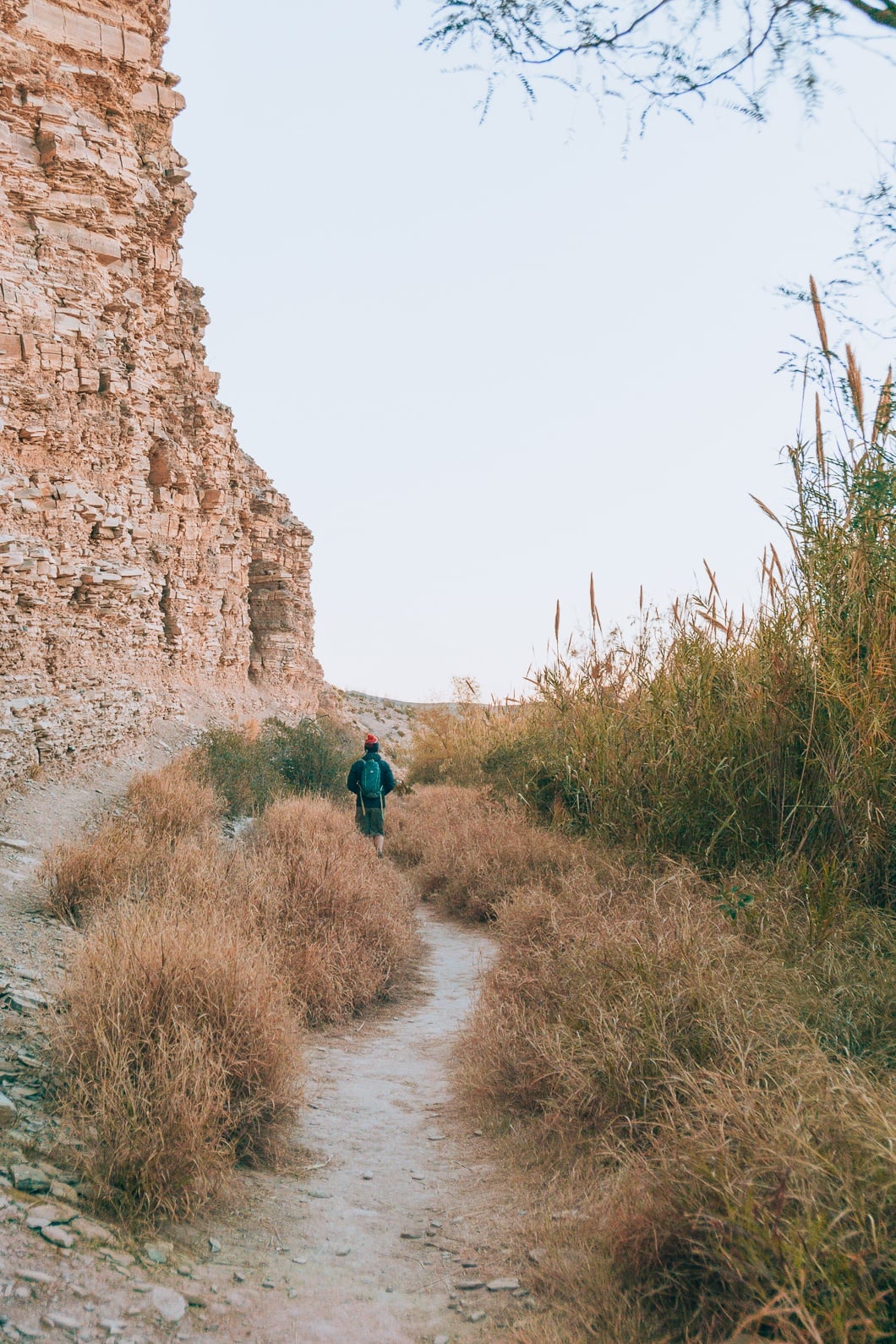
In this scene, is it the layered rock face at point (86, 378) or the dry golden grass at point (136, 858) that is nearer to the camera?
the dry golden grass at point (136, 858)

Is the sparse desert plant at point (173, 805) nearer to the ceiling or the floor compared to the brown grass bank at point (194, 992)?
nearer to the ceiling

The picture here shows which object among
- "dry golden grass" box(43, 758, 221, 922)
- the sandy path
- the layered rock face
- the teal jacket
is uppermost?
the layered rock face

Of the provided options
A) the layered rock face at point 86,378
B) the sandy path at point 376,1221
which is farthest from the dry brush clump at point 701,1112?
the layered rock face at point 86,378

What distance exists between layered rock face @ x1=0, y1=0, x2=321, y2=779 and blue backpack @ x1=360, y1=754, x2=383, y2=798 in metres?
3.19

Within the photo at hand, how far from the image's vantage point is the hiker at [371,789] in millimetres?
11234

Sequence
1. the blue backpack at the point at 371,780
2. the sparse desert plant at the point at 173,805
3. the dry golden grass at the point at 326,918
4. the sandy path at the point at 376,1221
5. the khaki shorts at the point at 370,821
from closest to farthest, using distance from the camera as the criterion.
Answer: the sandy path at the point at 376,1221
the dry golden grass at the point at 326,918
the sparse desert plant at the point at 173,805
the blue backpack at the point at 371,780
the khaki shorts at the point at 370,821

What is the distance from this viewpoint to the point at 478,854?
9.58 metres

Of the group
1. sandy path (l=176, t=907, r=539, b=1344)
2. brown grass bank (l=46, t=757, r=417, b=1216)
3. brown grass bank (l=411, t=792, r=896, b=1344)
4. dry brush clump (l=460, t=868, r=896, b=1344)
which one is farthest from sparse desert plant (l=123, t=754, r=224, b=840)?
dry brush clump (l=460, t=868, r=896, b=1344)

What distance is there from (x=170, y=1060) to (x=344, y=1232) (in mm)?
973

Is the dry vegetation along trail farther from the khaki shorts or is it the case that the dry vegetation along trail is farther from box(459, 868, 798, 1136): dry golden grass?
the khaki shorts

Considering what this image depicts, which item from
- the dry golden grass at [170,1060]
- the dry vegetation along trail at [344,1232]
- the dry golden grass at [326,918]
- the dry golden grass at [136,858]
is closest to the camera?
the dry vegetation along trail at [344,1232]

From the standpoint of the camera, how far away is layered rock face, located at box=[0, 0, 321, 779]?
9.96 metres

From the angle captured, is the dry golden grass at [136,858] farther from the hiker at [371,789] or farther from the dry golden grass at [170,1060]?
the hiker at [371,789]

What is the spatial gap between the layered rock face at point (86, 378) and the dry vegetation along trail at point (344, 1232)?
5.01 meters
